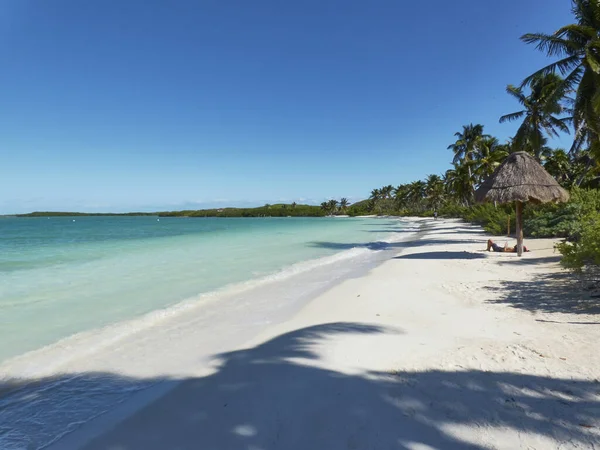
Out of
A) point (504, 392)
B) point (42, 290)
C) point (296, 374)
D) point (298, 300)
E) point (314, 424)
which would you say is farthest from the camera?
point (42, 290)

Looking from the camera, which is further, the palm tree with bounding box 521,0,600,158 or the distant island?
the distant island

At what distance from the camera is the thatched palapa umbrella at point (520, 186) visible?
34.2 feet

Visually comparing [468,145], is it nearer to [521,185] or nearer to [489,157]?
[489,157]

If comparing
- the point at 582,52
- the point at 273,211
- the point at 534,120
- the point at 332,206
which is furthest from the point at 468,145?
the point at 273,211

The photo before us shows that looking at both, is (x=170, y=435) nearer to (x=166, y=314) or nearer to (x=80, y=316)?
(x=166, y=314)

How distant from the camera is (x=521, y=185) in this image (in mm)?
10523

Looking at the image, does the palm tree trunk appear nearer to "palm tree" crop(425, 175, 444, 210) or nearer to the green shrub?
the green shrub

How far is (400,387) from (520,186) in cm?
1015

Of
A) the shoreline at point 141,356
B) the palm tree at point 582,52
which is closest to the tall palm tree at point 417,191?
the palm tree at point 582,52

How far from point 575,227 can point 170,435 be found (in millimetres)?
13402

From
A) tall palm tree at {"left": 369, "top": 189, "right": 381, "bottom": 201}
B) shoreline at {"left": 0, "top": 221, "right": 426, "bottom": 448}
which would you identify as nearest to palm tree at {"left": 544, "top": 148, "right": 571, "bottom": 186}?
shoreline at {"left": 0, "top": 221, "right": 426, "bottom": 448}

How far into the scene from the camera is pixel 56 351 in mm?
4418

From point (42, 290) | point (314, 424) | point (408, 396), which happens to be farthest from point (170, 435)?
point (42, 290)

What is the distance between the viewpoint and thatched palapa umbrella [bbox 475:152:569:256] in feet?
34.2
